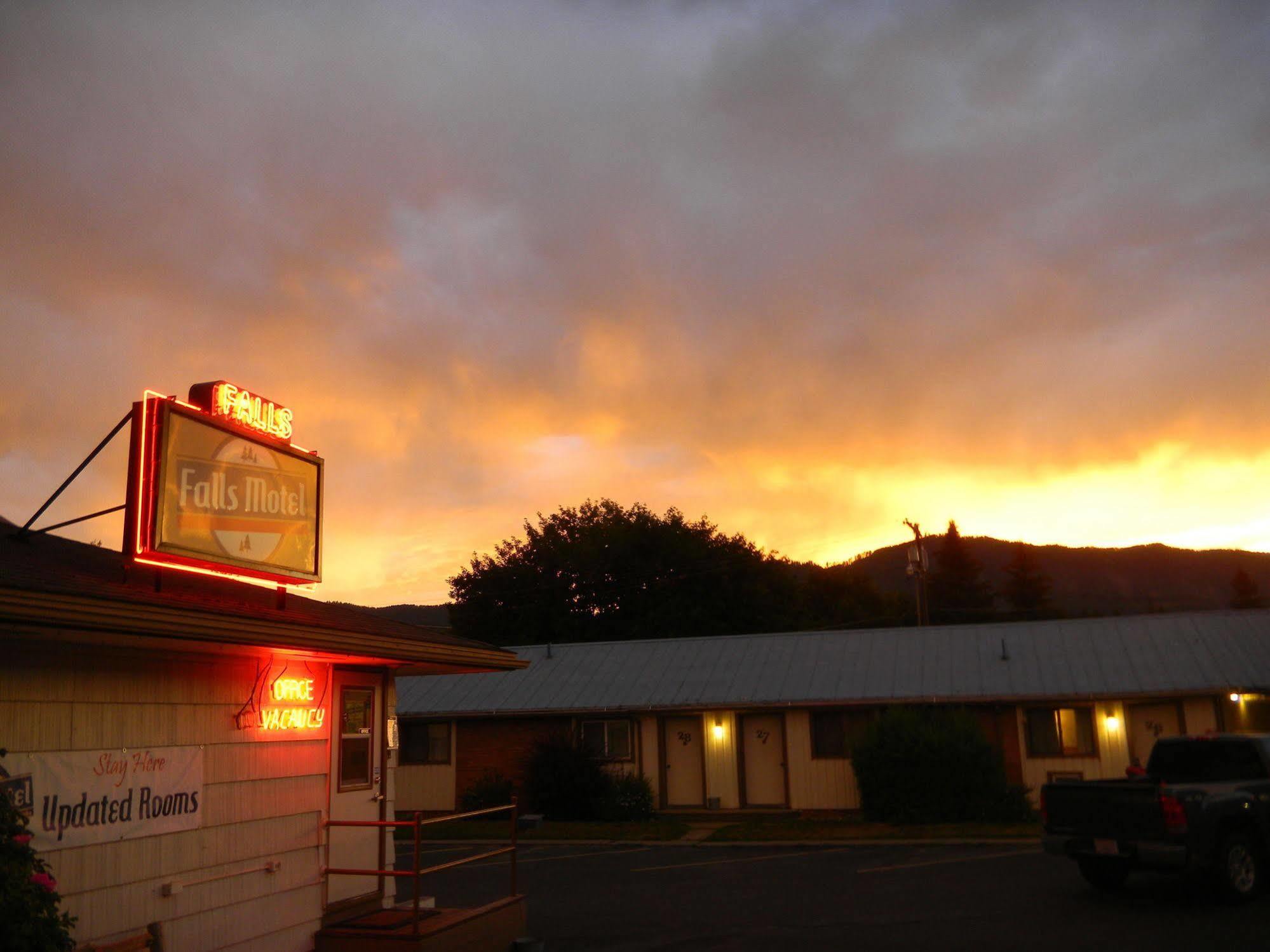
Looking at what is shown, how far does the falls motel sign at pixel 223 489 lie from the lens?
30.2 ft

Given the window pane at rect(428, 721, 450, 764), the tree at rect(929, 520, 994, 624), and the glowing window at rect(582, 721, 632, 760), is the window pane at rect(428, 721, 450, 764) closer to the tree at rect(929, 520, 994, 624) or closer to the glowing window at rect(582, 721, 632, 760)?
the glowing window at rect(582, 721, 632, 760)

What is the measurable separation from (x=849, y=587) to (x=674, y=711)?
60324 mm

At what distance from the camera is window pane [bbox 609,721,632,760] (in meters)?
29.5

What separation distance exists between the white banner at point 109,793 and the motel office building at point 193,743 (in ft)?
0.04

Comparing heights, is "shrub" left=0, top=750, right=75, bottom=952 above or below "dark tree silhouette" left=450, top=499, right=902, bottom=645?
below

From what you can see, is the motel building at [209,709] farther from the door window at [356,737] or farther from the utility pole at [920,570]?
the utility pole at [920,570]

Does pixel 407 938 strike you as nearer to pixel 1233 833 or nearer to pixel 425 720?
pixel 1233 833

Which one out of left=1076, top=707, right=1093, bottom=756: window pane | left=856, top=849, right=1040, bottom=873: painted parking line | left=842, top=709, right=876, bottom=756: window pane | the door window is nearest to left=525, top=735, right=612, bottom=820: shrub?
left=842, top=709, right=876, bottom=756: window pane

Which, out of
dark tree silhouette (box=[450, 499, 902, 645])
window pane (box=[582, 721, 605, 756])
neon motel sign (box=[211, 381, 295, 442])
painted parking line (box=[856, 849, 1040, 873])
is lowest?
painted parking line (box=[856, 849, 1040, 873])

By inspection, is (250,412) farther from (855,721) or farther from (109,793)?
(855,721)

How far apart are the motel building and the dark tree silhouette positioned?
45.9 m

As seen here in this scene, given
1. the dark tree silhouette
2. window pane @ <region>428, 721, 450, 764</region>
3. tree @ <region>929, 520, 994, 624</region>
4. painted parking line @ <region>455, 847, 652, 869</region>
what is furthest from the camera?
tree @ <region>929, 520, 994, 624</region>

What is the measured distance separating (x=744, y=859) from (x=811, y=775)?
8436mm

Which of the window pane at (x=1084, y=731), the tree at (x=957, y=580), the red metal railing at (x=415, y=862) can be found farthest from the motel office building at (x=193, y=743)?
the tree at (x=957, y=580)
